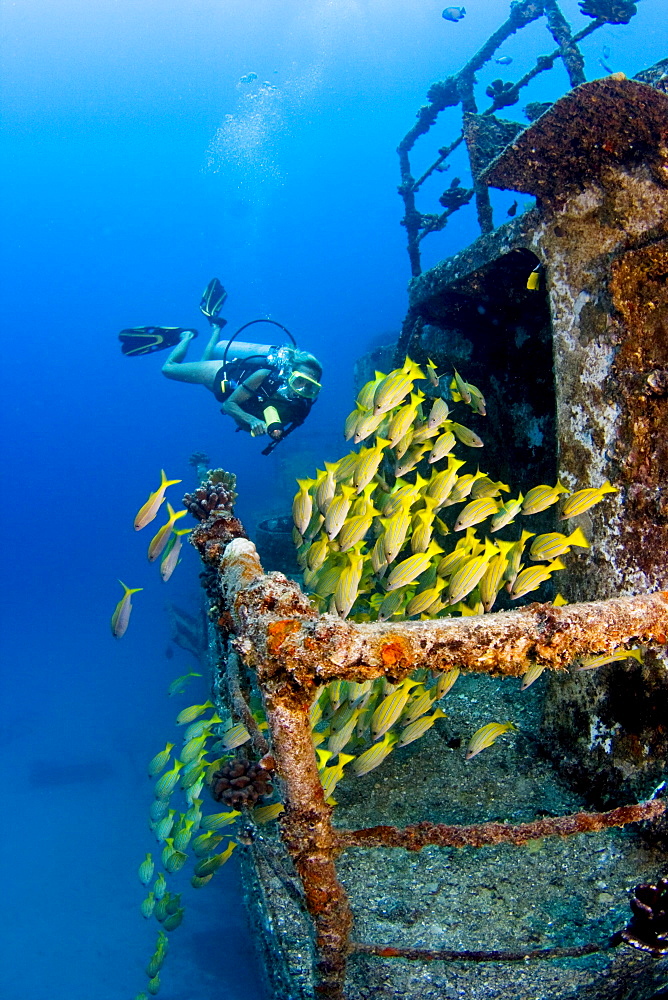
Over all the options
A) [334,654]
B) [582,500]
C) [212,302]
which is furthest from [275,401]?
[212,302]

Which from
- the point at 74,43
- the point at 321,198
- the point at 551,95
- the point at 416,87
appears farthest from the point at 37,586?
the point at 551,95

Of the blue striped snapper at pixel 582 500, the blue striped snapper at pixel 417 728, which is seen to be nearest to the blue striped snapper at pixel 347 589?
the blue striped snapper at pixel 417 728

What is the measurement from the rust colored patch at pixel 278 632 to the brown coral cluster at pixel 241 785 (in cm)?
223

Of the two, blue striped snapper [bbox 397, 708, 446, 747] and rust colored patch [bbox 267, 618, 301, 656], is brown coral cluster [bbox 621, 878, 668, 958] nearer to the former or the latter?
blue striped snapper [bbox 397, 708, 446, 747]

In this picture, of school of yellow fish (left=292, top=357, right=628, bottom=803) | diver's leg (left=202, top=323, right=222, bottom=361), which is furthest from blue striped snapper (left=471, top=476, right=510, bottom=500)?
diver's leg (left=202, top=323, right=222, bottom=361)

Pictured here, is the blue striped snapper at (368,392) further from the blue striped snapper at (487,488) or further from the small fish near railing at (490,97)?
the small fish near railing at (490,97)

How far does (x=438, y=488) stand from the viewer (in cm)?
370

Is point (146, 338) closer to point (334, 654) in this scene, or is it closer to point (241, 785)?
point (241, 785)

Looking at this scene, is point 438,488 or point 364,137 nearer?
point 438,488

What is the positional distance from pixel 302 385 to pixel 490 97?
606cm

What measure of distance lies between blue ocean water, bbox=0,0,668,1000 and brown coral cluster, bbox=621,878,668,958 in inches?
1240

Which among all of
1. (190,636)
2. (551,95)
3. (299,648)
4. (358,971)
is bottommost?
(358,971)

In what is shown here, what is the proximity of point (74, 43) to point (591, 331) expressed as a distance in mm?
142020

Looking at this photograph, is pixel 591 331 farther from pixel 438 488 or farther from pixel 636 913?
pixel 636 913
